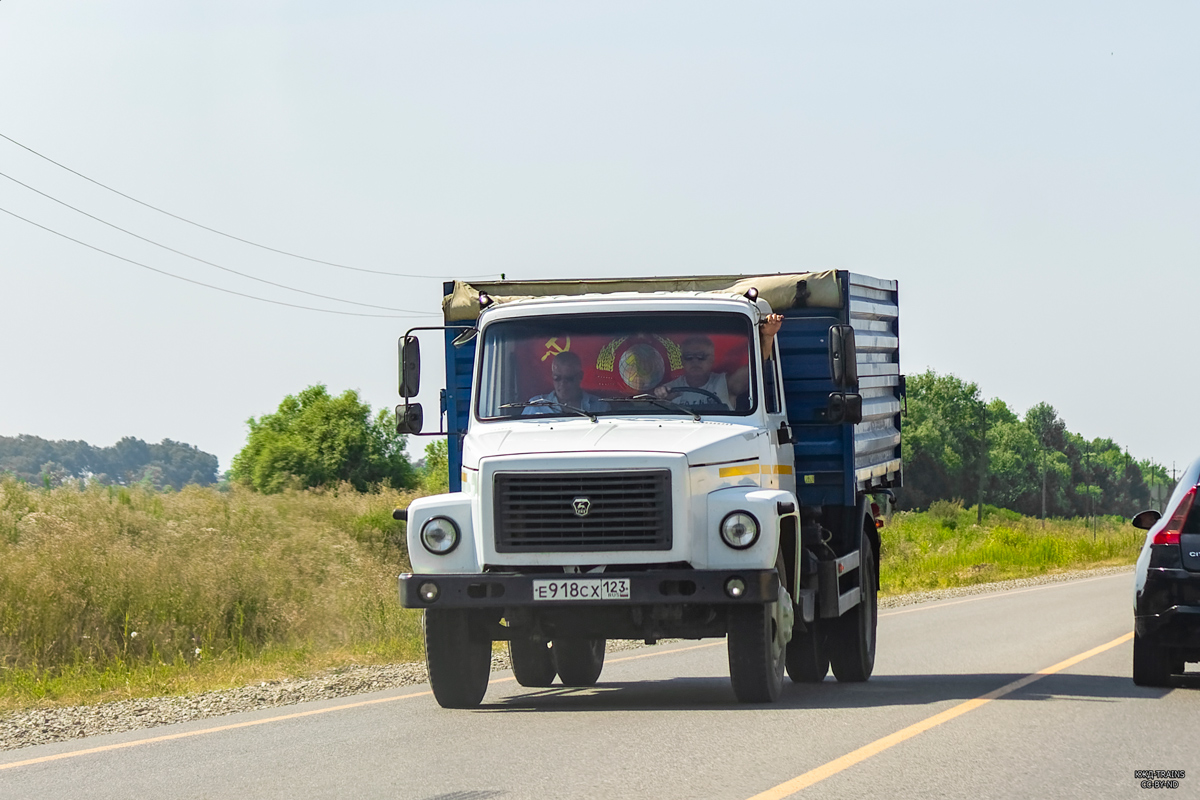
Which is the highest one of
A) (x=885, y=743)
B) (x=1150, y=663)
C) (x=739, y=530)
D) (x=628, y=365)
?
(x=628, y=365)

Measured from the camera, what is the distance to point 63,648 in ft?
57.7

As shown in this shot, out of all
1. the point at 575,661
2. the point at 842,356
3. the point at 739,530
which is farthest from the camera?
the point at 575,661

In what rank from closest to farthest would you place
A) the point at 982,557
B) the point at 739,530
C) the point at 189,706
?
1. the point at 739,530
2. the point at 189,706
3. the point at 982,557

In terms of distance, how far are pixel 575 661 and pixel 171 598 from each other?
24.3 ft

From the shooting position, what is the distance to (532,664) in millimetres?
13008

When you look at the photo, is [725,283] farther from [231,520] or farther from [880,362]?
[231,520]

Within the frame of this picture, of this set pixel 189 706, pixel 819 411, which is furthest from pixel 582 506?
pixel 189 706

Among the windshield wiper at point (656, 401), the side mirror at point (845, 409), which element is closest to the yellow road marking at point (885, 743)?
the side mirror at point (845, 409)

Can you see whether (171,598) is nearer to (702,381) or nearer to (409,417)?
(409,417)

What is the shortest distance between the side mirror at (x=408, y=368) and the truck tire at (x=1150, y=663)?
19.0ft

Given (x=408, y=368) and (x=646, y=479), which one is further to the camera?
(x=408, y=368)

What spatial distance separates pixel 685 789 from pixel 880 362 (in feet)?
25.5

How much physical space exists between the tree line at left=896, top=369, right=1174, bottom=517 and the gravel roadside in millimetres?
101891

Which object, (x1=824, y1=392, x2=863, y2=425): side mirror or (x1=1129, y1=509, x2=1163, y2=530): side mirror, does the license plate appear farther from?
(x1=1129, y1=509, x2=1163, y2=530): side mirror
